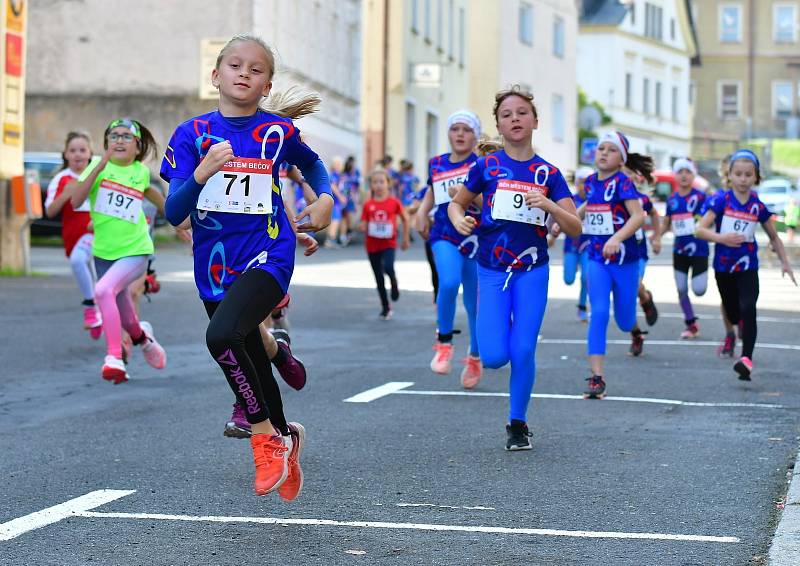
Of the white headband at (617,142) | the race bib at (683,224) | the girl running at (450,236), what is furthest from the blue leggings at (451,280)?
the race bib at (683,224)

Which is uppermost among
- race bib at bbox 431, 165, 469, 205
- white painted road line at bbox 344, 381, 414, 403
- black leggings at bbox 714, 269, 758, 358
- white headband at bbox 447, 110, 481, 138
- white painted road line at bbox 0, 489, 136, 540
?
white headband at bbox 447, 110, 481, 138

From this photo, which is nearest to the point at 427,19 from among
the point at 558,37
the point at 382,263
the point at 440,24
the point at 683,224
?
the point at 440,24

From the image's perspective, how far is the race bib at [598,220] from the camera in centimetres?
1104

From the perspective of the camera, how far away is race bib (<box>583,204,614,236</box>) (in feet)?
36.2

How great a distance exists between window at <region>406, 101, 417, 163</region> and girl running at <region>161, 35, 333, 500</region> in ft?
145

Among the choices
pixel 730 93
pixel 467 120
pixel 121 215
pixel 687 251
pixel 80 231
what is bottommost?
pixel 687 251

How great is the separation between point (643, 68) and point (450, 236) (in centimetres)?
7149

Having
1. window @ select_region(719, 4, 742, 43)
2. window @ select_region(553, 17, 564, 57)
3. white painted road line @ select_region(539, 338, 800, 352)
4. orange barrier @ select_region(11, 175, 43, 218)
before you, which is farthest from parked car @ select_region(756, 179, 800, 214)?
white painted road line @ select_region(539, 338, 800, 352)

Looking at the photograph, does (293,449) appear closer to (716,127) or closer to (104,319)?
(104,319)

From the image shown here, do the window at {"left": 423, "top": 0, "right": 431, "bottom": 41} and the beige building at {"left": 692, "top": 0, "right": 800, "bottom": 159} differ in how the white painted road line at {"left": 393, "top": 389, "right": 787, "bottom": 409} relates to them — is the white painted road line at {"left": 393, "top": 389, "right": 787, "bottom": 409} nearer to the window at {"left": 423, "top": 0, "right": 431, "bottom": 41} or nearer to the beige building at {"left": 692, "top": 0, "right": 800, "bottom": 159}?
the window at {"left": 423, "top": 0, "right": 431, "bottom": 41}

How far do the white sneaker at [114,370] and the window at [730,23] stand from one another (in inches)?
3647

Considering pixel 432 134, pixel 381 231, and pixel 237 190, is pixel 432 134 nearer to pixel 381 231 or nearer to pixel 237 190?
pixel 381 231

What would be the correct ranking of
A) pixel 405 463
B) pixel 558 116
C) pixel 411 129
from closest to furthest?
pixel 405 463, pixel 411 129, pixel 558 116

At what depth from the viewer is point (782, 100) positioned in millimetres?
100500
